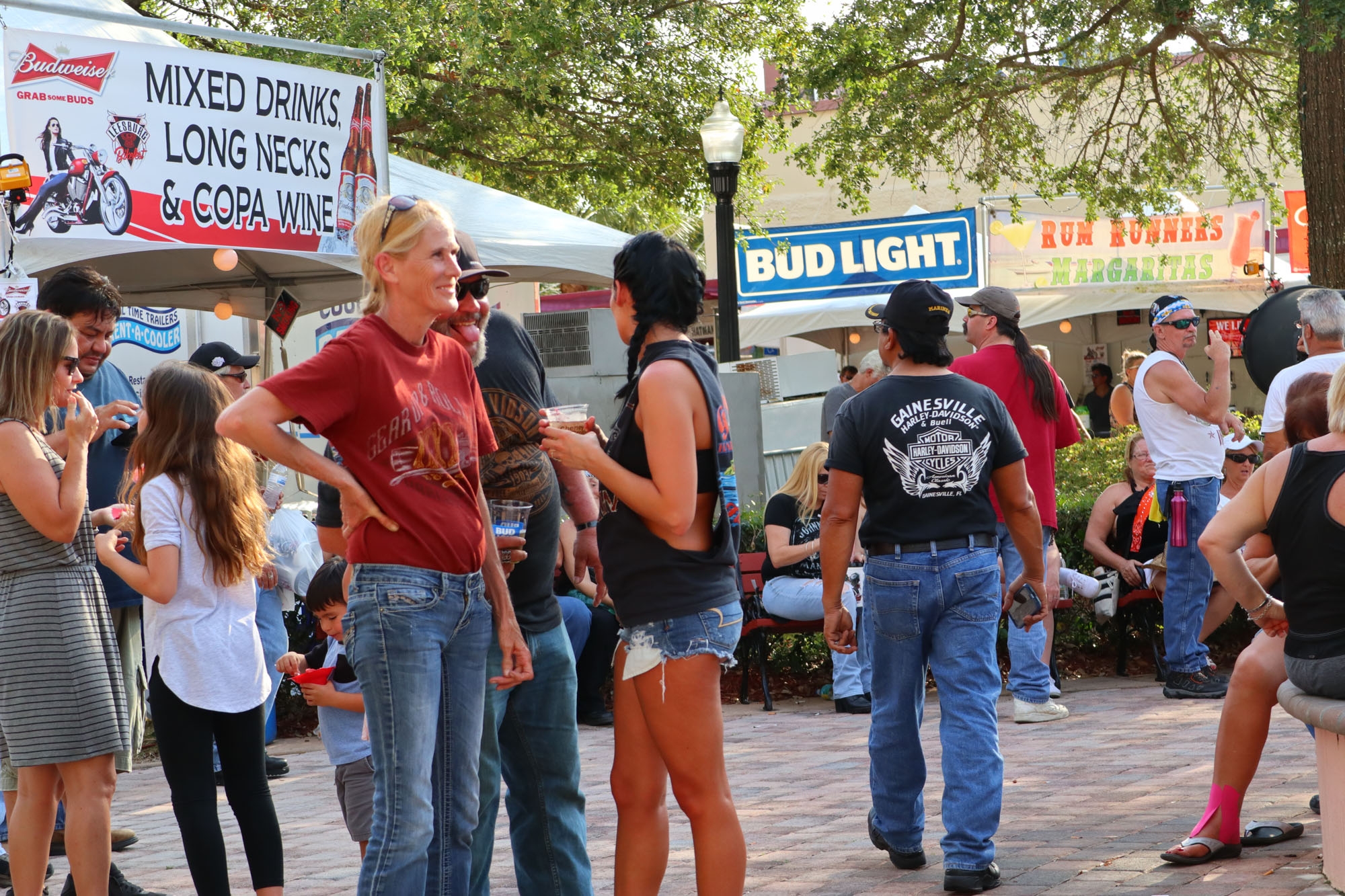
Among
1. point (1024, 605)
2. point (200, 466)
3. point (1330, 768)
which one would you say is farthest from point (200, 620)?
point (1330, 768)

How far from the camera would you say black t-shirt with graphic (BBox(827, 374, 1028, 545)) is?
4.86m

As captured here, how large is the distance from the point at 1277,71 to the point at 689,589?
12.7 metres

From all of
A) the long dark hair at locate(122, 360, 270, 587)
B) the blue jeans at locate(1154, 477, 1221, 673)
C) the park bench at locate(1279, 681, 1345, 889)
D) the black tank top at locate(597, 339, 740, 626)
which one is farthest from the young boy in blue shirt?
the blue jeans at locate(1154, 477, 1221, 673)

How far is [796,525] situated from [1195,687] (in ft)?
8.21

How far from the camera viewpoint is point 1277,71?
14.1 metres

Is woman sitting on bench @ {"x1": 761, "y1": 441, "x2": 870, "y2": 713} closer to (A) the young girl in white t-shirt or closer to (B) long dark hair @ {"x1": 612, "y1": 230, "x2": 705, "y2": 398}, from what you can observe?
(A) the young girl in white t-shirt

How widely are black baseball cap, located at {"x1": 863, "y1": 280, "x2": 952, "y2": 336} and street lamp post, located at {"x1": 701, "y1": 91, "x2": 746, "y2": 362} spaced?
6.70 metres

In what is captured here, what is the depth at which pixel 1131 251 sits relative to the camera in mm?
20859

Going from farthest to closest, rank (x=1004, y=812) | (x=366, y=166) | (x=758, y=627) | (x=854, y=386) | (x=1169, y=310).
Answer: (x=854, y=386)
(x=758, y=627)
(x=366, y=166)
(x=1169, y=310)
(x=1004, y=812)

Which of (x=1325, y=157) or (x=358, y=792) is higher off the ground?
(x=1325, y=157)

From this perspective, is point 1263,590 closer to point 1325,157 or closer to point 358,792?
point 358,792

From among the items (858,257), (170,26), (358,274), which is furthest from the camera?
(858,257)

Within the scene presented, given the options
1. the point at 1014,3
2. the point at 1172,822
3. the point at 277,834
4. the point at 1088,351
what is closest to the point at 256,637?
the point at 277,834

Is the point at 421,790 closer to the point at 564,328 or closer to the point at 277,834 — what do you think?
the point at 277,834
